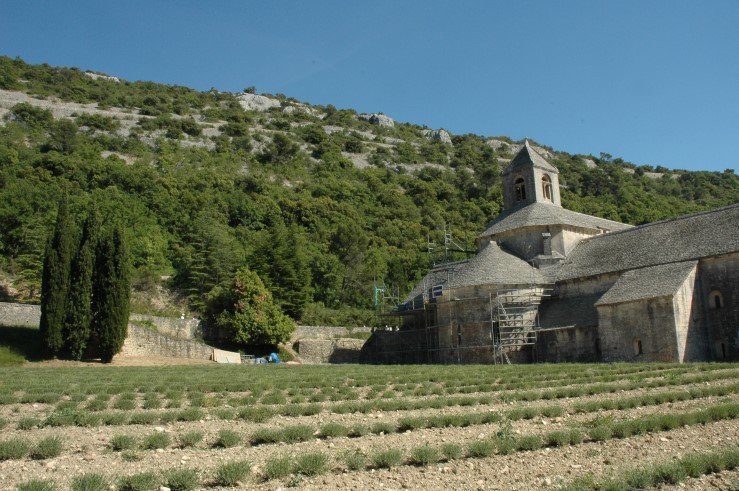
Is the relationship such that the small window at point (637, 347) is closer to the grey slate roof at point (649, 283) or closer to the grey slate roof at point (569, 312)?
the grey slate roof at point (649, 283)

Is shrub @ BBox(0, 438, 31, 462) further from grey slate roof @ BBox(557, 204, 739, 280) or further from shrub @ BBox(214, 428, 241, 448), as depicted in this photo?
grey slate roof @ BBox(557, 204, 739, 280)

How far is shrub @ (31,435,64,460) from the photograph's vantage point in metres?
10.1

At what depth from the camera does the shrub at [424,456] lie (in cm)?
974

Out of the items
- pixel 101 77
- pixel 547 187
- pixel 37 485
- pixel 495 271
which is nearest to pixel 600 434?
pixel 37 485

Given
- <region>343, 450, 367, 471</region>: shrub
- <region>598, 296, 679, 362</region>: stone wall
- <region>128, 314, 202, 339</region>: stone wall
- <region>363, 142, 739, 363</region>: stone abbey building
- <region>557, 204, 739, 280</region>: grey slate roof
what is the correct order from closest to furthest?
<region>343, 450, 367, 471</region>: shrub, <region>598, 296, 679, 362</region>: stone wall, <region>363, 142, 739, 363</region>: stone abbey building, <region>557, 204, 739, 280</region>: grey slate roof, <region>128, 314, 202, 339</region>: stone wall

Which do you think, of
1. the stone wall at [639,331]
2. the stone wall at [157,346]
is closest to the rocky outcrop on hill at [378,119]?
the stone wall at [157,346]

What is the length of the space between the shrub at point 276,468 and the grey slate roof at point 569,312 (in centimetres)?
2729

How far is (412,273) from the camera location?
66562 millimetres

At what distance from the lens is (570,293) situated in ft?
124

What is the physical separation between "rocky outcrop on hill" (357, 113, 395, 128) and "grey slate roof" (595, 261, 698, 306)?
116 metres

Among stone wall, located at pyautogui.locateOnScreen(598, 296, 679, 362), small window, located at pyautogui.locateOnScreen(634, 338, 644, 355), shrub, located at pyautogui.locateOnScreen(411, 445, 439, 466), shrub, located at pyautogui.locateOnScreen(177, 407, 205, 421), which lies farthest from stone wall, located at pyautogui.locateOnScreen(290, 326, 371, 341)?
shrub, located at pyautogui.locateOnScreen(411, 445, 439, 466)

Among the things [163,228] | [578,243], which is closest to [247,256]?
[163,228]

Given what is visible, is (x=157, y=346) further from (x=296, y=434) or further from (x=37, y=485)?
(x=37, y=485)

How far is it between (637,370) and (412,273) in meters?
44.1
